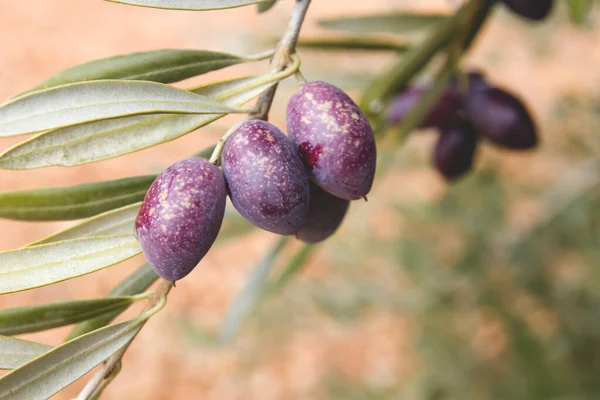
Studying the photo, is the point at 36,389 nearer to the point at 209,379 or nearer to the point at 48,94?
the point at 48,94

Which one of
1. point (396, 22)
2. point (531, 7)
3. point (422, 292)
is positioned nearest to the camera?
point (531, 7)

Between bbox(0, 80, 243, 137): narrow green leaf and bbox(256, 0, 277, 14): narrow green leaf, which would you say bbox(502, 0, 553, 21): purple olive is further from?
bbox(0, 80, 243, 137): narrow green leaf

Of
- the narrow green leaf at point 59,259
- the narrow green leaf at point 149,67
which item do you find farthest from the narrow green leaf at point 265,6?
the narrow green leaf at point 59,259

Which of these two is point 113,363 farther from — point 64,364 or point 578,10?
point 578,10

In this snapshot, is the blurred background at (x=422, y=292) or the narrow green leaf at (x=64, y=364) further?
the blurred background at (x=422, y=292)

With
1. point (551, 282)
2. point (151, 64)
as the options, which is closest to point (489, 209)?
point (551, 282)

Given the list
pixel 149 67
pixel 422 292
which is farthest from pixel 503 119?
pixel 422 292

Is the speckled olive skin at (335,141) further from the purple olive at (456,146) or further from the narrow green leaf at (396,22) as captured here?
the narrow green leaf at (396,22)
